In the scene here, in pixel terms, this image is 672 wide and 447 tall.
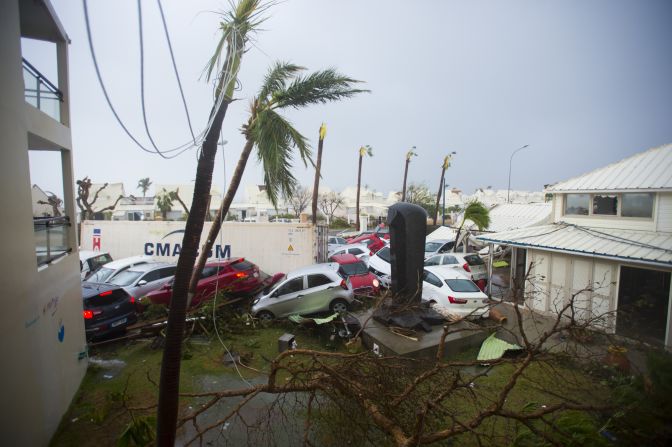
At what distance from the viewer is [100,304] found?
843 cm

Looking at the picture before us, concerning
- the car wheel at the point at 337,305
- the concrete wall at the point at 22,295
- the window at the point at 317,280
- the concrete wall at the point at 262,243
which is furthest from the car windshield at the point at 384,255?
the concrete wall at the point at 22,295

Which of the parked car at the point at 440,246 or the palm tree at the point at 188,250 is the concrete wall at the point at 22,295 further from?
the parked car at the point at 440,246

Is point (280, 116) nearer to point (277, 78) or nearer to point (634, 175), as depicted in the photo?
point (277, 78)

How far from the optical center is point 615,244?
9.05 metres

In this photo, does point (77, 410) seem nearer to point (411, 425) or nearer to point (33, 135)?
point (33, 135)

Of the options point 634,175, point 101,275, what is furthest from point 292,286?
point 634,175

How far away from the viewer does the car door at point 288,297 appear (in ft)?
32.1

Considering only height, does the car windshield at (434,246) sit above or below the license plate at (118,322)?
above

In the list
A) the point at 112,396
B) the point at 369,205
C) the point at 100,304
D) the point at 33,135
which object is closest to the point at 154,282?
the point at 100,304

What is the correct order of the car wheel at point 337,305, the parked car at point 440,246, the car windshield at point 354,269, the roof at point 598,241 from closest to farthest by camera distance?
the roof at point 598,241 → the car wheel at point 337,305 → the car windshield at point 354,269 → the parked car at point 440,246

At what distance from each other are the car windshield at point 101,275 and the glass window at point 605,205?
16.7 metres

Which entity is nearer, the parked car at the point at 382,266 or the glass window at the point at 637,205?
the glass window at the point at 637,205

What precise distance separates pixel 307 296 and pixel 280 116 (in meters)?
5.56

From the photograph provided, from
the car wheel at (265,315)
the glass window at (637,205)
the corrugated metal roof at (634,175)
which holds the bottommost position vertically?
the car wheel at (265,315)
